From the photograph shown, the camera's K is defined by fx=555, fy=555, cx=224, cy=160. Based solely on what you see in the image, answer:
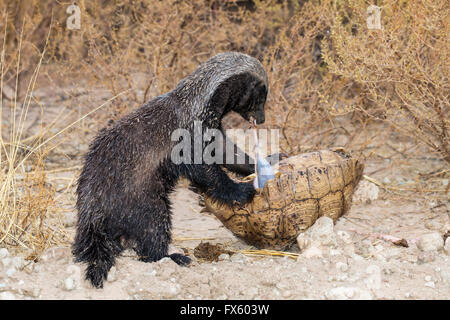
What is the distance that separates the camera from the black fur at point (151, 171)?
434cm

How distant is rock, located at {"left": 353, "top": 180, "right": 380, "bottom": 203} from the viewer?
604 cm

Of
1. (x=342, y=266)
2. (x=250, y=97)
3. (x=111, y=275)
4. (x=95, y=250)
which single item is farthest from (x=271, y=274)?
(x=250, y=97)

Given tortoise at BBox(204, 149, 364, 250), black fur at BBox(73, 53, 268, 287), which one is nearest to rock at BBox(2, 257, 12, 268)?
black fur at BBox(73, 53, 268, 287)

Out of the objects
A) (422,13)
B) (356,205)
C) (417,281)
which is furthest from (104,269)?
(422,13)

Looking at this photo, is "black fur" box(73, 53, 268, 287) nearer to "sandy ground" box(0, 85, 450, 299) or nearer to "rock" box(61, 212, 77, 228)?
"sandy ground" box(0, 85, 450, 299)

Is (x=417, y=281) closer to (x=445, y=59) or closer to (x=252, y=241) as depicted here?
(x=252, y=241)

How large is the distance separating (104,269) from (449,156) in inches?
150

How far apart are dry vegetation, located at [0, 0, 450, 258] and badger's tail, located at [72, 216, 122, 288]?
0.46 meters

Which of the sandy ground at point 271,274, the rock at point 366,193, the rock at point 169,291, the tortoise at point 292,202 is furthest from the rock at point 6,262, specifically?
the rock at point 366,193

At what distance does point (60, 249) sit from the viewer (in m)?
4.43

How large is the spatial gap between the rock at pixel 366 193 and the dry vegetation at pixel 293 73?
642mm

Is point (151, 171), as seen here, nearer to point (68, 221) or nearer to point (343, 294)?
point (68, 221)

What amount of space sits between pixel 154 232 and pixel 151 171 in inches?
19.1

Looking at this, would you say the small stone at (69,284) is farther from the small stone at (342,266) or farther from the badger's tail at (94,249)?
the small stone at (342,266)
